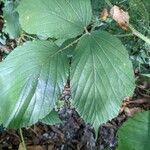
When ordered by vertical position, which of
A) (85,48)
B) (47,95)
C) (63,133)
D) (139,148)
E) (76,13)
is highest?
(76,13)

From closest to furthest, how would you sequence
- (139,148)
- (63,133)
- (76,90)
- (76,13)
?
(139,148) → (76,90) → (76,13) → (63,133)

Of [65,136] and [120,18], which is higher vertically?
[120,18]

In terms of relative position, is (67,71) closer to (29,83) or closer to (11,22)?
(29,83)

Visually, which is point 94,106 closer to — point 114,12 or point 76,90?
point 76,90

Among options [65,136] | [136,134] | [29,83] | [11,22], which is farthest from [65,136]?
[136,134]

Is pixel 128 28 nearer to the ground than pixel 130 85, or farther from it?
farther from it

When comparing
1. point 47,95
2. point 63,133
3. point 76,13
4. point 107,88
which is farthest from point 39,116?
point 63,133

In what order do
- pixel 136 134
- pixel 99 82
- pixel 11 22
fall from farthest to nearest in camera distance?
pixel 11 22, pixel 99 82, pixel 136 134
